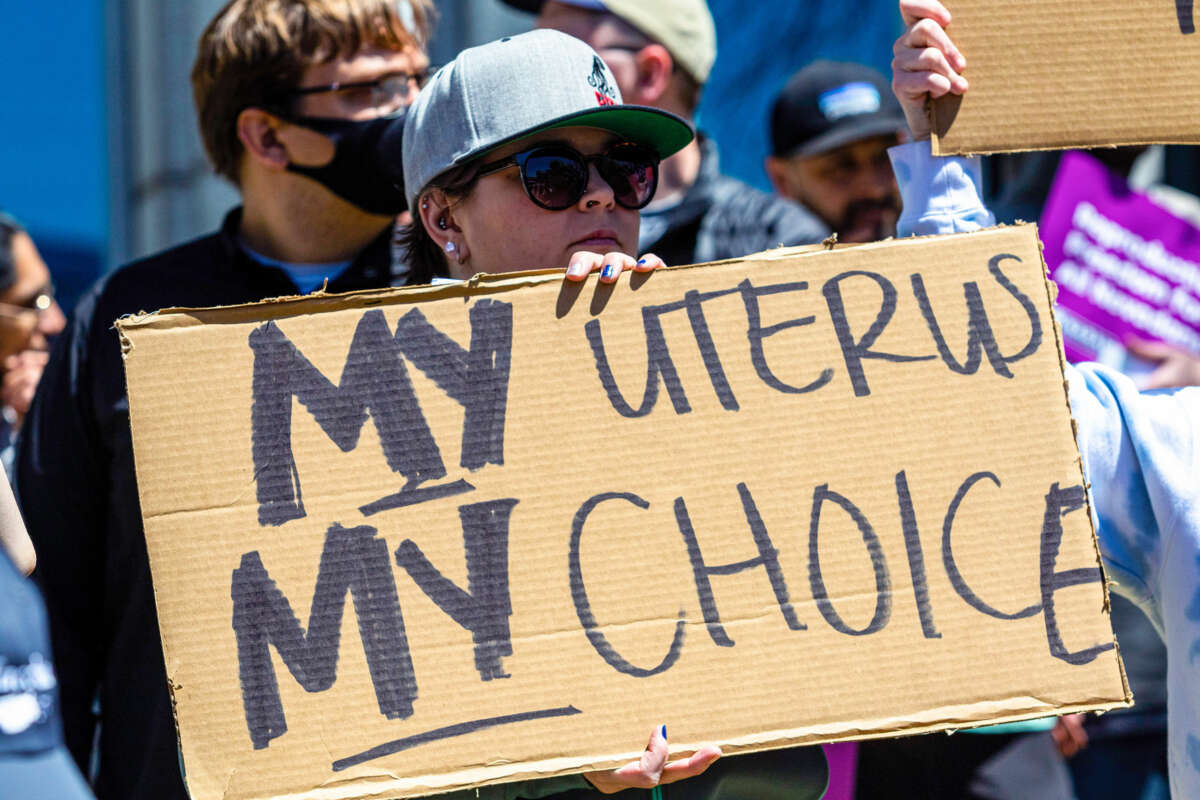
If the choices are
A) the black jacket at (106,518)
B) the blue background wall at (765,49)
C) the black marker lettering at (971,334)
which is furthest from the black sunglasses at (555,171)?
the blue background wall at (765,49)

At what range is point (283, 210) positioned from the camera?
2.65 m

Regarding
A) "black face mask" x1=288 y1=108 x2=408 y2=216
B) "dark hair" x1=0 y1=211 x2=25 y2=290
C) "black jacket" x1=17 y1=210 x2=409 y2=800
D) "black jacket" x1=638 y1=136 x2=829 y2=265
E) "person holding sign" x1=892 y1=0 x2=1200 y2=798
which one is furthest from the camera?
"dark hair" x1=0 y1=211 x2=25 y2=290

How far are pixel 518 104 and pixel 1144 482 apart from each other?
949mm

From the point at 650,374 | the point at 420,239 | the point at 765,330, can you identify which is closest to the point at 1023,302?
the point at 765,330

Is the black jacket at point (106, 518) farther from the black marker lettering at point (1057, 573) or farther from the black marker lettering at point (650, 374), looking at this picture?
the black marker lettering at point (1057, 573)

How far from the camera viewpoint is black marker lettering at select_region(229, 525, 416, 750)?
5.34 feet

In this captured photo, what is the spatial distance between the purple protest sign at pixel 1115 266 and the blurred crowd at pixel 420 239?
63 millimetres

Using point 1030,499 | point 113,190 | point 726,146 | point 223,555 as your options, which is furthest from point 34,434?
point 113,190

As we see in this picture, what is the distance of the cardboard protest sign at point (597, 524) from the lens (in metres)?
1.63

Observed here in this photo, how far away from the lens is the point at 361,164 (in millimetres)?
2598

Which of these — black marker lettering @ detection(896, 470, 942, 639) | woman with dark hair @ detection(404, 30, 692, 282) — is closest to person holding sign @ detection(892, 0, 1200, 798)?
black marker lettering @ detection(896, 470, 942, 639)

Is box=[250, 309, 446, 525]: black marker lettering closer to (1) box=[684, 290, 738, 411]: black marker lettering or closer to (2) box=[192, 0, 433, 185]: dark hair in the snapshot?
(1) box=[684, 290, 738, 411]: black marker lettering

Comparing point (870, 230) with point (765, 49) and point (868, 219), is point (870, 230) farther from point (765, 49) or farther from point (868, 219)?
point (765, 49)

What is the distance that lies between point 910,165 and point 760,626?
0.75 metres
